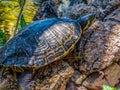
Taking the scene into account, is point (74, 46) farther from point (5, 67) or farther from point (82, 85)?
point (5, 67)

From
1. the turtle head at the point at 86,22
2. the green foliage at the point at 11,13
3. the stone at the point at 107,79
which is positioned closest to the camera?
the stone at the point at 107,79

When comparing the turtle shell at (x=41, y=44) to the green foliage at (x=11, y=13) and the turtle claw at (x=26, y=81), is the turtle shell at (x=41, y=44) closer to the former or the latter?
the turtle claw at (x=26, y=81)

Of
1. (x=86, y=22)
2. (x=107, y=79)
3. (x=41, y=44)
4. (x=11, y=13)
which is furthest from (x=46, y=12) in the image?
(x=107, y=79)

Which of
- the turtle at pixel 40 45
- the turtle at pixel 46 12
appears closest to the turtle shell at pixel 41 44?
the turtle at pixel 40 45

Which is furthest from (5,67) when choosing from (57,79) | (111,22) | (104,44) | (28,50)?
(111,22)

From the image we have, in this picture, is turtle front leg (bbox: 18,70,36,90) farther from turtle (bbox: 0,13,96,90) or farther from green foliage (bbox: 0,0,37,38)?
green foliage (bbox: 0,0,37,38)

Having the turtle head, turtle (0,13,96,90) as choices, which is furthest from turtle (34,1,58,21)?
turtle (0,13,96,90)

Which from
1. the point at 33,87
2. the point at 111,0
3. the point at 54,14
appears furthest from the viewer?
the point at 54,14
